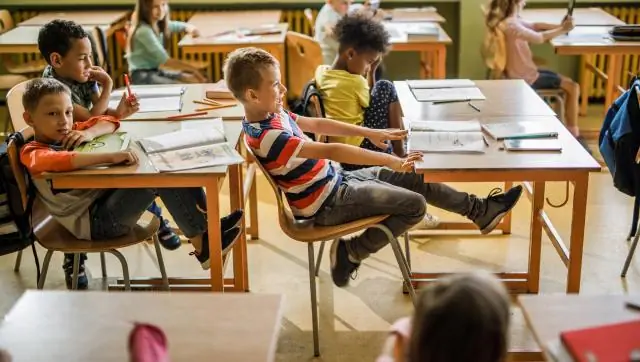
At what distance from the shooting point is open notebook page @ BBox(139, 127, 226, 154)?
2.85 meters

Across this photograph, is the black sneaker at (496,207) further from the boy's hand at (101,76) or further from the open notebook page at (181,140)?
the boy's hand at (101,76)

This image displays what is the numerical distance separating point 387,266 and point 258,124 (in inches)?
43.1

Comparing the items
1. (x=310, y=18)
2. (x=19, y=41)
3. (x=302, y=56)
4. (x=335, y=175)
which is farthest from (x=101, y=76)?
(x=310, y=18)

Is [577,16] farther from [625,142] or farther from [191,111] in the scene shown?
[191,111]

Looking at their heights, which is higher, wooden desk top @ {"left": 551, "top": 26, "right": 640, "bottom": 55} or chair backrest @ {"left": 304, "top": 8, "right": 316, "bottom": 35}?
chair backrest @ {"left": 304, "top": 8, "right": 316, "bottom": 35}

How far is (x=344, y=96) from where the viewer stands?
3369mm

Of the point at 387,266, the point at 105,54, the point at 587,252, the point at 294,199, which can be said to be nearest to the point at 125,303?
the point at 294,199

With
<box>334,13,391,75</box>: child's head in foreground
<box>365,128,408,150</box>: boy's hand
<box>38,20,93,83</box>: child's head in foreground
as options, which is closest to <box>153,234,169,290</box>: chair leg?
<box>38,20,93,83</box>: child's head in foreground

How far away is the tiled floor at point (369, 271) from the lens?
10.1 feet

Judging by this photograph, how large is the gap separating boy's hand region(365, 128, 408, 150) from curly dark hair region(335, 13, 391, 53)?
1.47 ft

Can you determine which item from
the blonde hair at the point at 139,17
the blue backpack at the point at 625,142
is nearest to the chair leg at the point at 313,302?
the blue backpack at the point at 625,142

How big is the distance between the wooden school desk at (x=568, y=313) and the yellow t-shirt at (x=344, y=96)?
164cm

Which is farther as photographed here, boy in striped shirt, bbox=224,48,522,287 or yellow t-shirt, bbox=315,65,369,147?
yellow t-shirt, bbox=315,65,369,147

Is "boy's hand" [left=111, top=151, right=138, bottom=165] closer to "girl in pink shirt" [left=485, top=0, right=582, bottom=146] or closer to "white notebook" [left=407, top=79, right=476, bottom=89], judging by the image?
"white notebook" [left=407, top=79, right=476, bottom=89]
